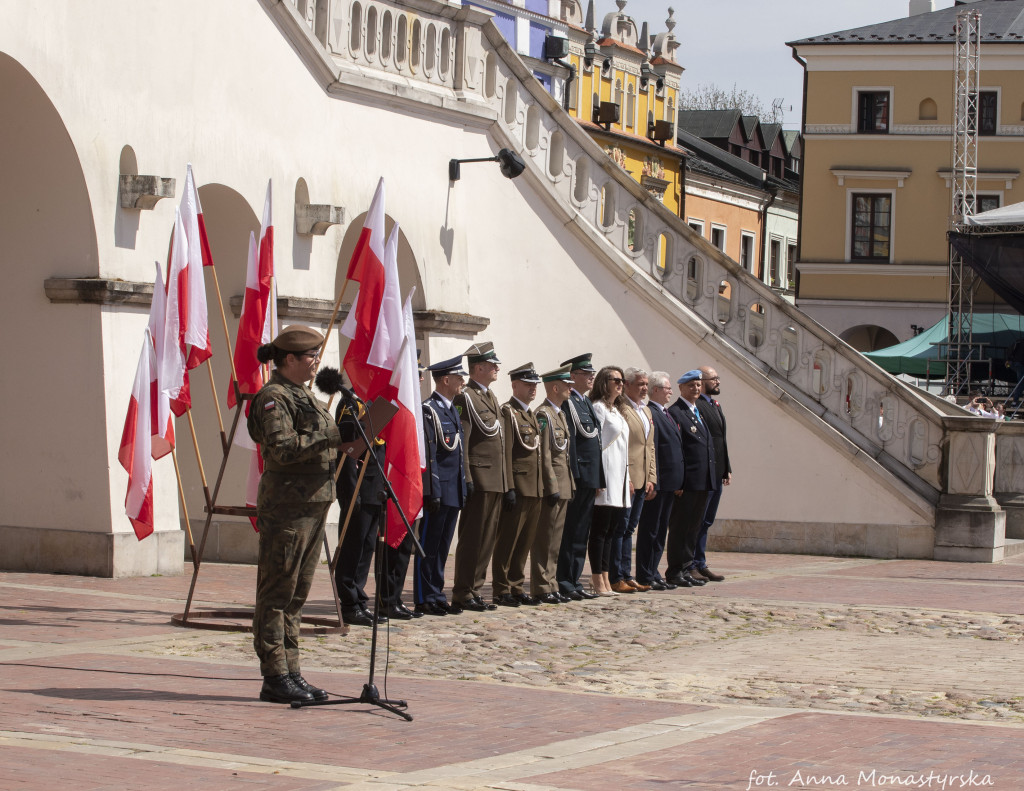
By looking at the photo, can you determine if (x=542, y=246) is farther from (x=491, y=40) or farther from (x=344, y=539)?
(x=344, y=539)

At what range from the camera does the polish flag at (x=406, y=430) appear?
9.52m

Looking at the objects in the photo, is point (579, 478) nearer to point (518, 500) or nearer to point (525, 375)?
point (518, 500)

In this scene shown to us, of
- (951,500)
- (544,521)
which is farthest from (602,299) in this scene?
(544,521)

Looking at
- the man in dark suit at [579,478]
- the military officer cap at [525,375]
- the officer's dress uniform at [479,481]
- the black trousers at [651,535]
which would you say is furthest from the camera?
the black trousers at [651,535]

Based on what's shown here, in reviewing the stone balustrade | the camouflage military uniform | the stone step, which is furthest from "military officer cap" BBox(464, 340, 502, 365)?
the stone step

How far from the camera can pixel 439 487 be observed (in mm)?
11711

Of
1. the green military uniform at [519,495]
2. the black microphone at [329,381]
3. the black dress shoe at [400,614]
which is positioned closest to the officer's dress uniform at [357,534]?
the black dress shoe at [400,614]

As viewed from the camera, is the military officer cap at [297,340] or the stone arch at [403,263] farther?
the stone arch at [403,263]

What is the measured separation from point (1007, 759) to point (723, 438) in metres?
8.11

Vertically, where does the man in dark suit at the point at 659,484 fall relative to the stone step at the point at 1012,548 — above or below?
above

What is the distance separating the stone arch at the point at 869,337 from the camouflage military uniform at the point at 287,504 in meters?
44.5

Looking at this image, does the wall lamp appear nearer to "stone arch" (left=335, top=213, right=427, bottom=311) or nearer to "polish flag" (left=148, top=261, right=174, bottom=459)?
"stone arch" (left=335, top=213, right=427, bottom=311)

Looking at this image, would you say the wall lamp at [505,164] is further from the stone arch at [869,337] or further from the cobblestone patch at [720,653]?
the stone arch at [869,337]

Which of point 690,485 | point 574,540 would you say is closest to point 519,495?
point 574,540
